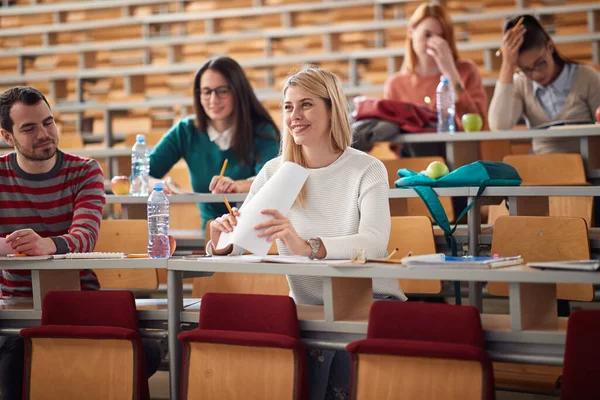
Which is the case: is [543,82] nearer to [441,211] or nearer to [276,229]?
[441,211]

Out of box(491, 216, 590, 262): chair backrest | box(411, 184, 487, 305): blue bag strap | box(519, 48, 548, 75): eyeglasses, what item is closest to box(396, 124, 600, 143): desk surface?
box(519, 48, 548, 75): eyeglasses

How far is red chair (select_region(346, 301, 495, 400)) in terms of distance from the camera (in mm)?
1658

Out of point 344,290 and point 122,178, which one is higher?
point 122,178

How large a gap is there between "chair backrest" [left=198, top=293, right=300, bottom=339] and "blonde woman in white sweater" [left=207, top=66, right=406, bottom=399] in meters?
0.17

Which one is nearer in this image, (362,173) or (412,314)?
(412,314)

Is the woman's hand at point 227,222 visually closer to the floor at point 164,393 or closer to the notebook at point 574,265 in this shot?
the notebook at point 574,265

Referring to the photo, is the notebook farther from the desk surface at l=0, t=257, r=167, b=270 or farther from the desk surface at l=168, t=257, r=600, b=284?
the desk surface at l=0, t=257, r=167, b=270

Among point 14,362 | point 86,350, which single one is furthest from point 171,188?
point 86,350

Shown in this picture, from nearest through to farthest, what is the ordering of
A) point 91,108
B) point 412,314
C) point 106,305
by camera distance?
point 412,314, point 106,305, point 91,108

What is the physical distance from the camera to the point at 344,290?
1947mm

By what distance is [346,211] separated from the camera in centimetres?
Result: 219

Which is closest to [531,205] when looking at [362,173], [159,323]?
[362,173]

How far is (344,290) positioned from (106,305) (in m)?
0.62

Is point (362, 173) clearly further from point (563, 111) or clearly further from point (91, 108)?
point (91, 108)
